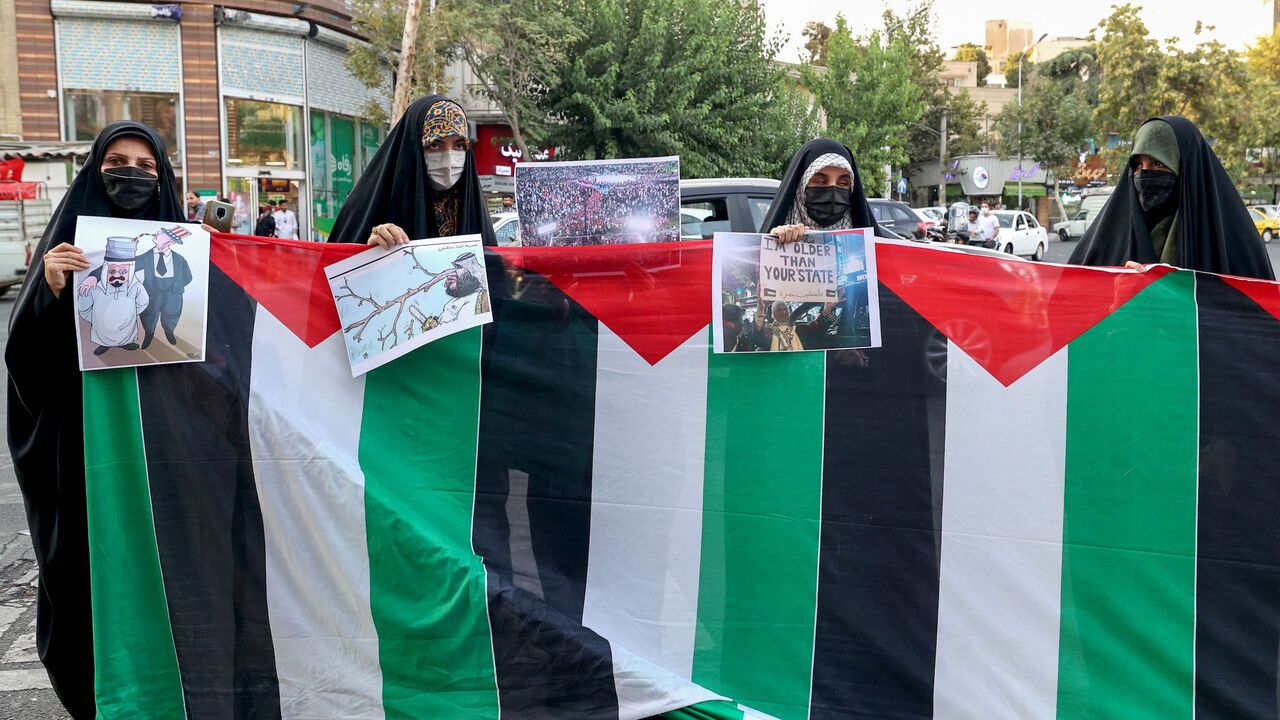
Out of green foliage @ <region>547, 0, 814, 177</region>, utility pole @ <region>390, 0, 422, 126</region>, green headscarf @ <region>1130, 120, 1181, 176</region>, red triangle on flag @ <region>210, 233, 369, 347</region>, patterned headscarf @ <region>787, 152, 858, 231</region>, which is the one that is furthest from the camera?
green foliage @ <region>547, 0, 814, 177</region>

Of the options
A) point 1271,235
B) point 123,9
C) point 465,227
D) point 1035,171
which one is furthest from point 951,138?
point 465,227

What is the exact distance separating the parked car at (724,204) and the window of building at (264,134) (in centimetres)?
1784

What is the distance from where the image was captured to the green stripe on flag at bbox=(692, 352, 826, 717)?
3.06 m

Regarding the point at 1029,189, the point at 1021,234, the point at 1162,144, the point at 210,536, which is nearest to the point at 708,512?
the point at 210,536

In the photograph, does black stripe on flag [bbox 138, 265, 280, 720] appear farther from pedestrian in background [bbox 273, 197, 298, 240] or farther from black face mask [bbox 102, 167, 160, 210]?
pedestrian in background [bbox 273, 197, 298, 240]

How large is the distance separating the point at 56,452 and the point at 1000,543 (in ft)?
9.00

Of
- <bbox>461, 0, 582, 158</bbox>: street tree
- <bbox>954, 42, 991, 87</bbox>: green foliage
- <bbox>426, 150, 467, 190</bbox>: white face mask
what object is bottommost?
<bbox>426, 150, 467, 190</bbox>: white face mask

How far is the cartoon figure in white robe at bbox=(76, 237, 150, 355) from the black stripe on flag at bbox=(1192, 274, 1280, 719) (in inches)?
120

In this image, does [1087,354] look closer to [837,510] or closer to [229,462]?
[837,510]

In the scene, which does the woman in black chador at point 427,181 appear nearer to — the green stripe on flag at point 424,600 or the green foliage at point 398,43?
the green stripe on flag at point 424,600

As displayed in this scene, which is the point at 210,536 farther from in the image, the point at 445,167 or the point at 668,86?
the point at 668,86

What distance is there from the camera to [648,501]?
320cm

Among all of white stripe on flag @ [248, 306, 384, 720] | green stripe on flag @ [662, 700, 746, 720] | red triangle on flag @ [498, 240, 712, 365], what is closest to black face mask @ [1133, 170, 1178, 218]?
red triangle on flag @ [498, 240, 712, 365]

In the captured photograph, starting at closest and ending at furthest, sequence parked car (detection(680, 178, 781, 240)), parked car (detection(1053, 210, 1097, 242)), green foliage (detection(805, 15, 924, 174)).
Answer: parked car (detection(680, 178, 781, 240))
green foliage (detection(805, 15, 924, 174))
parked car (detection(1053, 210, 1097, 242))
